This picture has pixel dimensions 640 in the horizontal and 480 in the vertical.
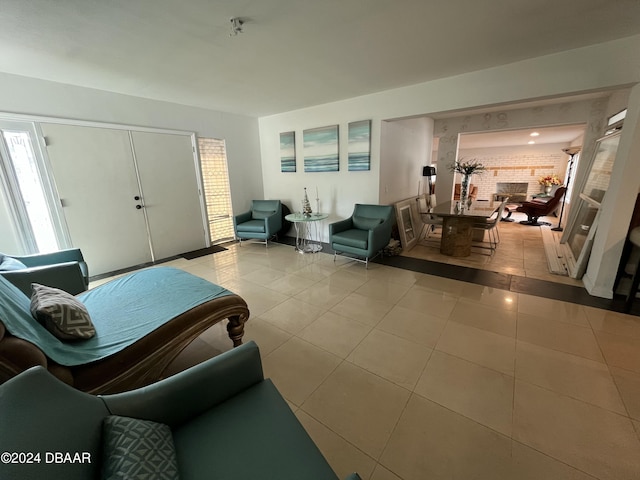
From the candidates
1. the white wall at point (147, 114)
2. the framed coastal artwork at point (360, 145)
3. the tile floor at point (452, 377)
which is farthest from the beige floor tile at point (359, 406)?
the white wall at point (147, 114)

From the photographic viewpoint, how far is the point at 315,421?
61.3 inches

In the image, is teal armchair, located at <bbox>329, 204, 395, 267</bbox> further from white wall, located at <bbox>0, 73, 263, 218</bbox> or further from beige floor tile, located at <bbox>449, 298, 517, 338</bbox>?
white wall, located at <bbox>0, 73, 263, 218</bbox>

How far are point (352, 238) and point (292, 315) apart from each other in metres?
1.67

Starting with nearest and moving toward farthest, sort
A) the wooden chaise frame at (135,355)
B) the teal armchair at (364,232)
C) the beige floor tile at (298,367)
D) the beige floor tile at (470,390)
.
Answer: the wooden chaise frame at (135,355)
the beige floor tile at (470,390)
the beige floor tile at (298,367)
the teal armchair at (364,232)

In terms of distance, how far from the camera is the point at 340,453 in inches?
54.2

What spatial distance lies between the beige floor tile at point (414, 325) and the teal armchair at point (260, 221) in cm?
311

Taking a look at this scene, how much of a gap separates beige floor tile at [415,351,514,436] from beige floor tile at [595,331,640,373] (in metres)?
0.89

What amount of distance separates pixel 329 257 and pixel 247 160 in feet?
9.64

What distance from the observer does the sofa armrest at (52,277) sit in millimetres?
2105

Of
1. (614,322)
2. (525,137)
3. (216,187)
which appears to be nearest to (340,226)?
(216,187)

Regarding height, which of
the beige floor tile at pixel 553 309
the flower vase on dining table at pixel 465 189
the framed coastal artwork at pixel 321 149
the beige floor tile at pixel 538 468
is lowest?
the beige floor tile at pixel 538 468

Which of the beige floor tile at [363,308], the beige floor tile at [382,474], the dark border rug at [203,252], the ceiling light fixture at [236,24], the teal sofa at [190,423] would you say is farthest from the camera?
the dark border rug at [203,252]

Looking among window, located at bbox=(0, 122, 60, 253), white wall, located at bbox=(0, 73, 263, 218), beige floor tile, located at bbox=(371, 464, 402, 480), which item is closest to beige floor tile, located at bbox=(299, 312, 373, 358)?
beige floor tile, located at bbox=(371, 464, 402, 480)

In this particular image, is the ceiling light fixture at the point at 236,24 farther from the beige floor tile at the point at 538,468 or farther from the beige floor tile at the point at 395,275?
the beige floor tile at the point at 538,468
